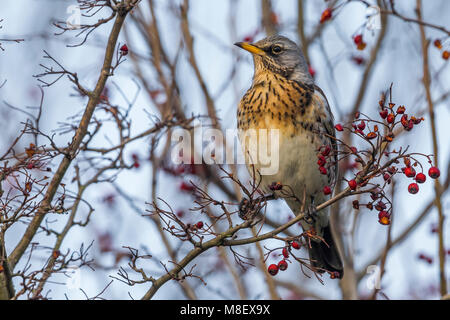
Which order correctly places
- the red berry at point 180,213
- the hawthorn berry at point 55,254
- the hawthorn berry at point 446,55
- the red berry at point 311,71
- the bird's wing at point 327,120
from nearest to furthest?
1. the hawthorn berry at point 55,254
2. the hawthorn berry at point 446,55
3. the bird's wing at point 327,120
4. the red berry at point 180,213
5. the red berry at point 311,71

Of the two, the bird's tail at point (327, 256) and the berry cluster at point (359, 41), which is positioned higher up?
the berry cluster at point (359, 41)

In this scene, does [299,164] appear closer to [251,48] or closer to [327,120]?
[327,120]

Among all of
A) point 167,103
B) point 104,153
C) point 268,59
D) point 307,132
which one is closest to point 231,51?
point 268,59

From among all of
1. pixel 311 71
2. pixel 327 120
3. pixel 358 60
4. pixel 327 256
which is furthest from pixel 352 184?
pixel 358 60

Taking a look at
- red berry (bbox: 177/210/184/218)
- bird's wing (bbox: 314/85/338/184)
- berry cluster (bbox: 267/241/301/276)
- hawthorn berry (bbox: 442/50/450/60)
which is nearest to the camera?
berry cluster (bbox: 267/241/301/276)

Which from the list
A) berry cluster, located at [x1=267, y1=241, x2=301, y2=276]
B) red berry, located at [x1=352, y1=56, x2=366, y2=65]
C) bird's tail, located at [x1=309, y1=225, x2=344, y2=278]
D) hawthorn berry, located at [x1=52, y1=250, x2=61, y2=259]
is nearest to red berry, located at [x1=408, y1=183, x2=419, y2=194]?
berry cluster, located at [x1=267, y1=241, x2=301, y2=276]

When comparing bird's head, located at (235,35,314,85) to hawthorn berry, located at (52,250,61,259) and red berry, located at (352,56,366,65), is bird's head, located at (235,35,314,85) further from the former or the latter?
hawthorn berry, located at (52,250,61,259)

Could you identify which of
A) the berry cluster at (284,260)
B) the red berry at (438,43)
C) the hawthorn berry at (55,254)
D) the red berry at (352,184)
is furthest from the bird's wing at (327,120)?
the hawthorn berry at (55,254)

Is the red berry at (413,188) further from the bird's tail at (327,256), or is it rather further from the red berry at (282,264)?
the bird's tail at (327,256)

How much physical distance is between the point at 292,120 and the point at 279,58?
2.97 feet

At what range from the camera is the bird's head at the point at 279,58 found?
5.29 meters

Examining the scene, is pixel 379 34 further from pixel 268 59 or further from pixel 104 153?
pixel 104 153

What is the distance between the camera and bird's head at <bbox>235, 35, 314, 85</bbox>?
5.29 metres
